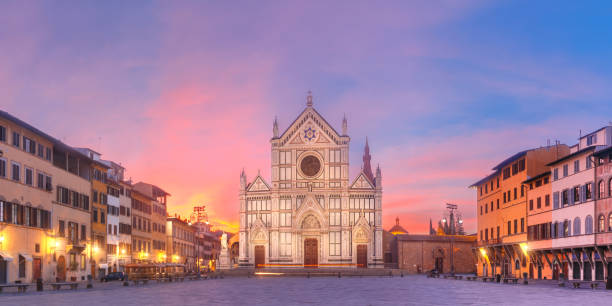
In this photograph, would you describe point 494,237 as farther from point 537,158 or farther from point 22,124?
point 22,124

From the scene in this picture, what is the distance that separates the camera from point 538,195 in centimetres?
6762

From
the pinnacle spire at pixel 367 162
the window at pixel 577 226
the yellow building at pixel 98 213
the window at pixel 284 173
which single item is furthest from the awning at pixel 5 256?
the pinnacle spire at pixel 367 162

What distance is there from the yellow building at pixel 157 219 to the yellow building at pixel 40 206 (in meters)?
27.3

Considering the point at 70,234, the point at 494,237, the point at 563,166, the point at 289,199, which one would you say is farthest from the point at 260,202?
the point at 563,166

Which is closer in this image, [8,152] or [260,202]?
[8,152]

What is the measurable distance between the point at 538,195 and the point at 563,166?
7.26m

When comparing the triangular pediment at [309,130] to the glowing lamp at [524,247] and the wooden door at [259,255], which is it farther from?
the glowing lamp at [524,247]

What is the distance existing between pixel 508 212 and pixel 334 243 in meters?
32.9

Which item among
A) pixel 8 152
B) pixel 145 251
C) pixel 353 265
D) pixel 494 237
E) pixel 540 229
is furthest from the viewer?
pixel 353 265

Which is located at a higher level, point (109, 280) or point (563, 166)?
point (563, 166)

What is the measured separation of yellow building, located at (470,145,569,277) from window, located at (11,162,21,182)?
45387 mm

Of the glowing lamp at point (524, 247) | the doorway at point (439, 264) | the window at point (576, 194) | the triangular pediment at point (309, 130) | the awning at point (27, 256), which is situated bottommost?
the doorway at point (439, 264)

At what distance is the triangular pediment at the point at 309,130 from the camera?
349 ft

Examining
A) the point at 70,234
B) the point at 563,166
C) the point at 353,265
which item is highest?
the point at 563,166
